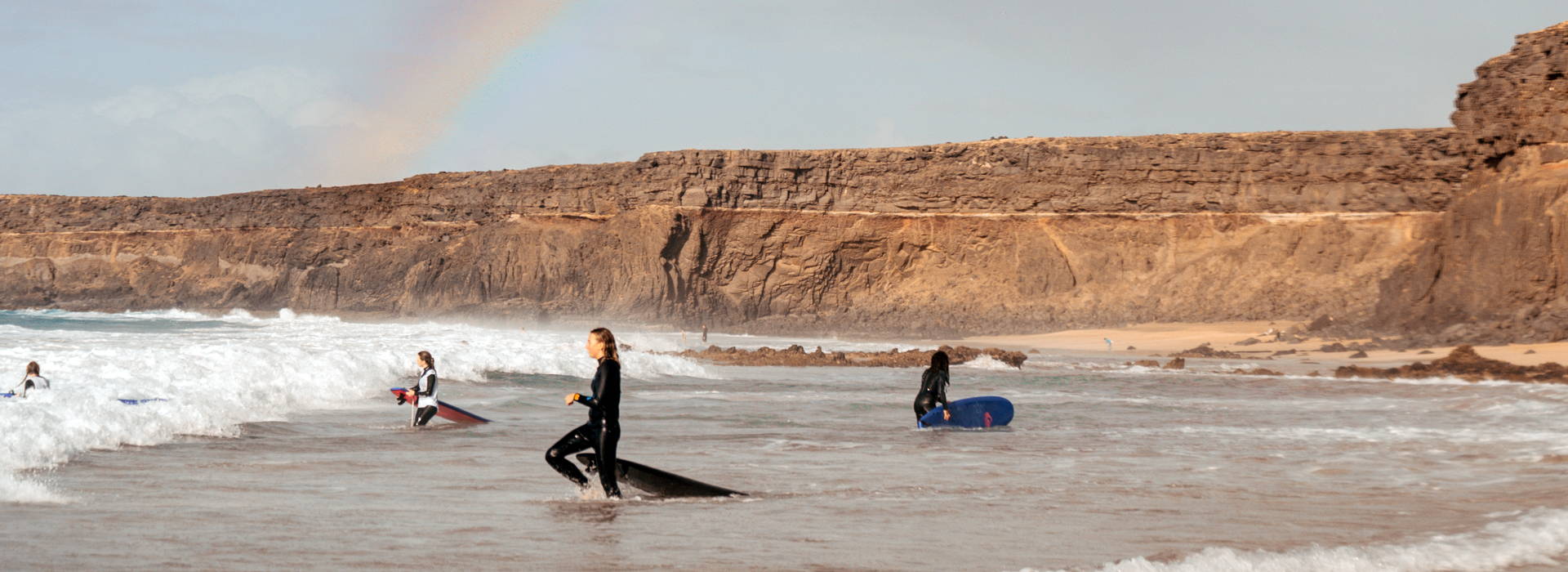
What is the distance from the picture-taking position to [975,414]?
1468 cm

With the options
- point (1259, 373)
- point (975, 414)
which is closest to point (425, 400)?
point (975, 414)

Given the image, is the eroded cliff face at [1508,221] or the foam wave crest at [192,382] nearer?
the foam wave crest at [192,382]

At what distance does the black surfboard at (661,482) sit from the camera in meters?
8.84

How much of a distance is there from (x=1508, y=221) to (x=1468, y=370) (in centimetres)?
831

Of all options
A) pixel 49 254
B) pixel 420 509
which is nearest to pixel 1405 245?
pixel 420 509

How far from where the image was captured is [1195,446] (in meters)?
12.2

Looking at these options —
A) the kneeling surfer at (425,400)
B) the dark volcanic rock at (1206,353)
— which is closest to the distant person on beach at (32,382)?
the kneeling surfer at (425,400)

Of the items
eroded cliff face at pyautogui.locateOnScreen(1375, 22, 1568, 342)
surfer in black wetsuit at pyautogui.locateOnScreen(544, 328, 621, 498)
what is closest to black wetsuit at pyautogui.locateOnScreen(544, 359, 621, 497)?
surfer in black wetsuit at pyautogui.locateOnScreen(544, 328, 621, 498)

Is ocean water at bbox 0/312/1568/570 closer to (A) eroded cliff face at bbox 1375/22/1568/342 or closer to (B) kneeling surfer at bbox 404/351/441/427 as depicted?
(B) kneeling surfer at bbox 404/351/441/427

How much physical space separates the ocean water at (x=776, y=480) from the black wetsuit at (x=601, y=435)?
19 cm

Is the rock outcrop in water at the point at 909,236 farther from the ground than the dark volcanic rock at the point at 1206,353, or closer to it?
farther from the ground

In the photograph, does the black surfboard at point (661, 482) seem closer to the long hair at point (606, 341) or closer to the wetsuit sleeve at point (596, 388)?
the wetsuit sleeve at point (596, 388)

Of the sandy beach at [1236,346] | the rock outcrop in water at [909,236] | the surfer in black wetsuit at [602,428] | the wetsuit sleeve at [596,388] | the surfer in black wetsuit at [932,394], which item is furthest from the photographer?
the rock outcrop in water at [909,236]

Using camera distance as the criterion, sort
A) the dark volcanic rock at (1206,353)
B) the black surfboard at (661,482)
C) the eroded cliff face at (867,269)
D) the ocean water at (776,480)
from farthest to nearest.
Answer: the eroded cliff face at (867,269), the dark volcanic rock at (1206,353), the black surfboard at (661,482), the ocean water at (776,480)
